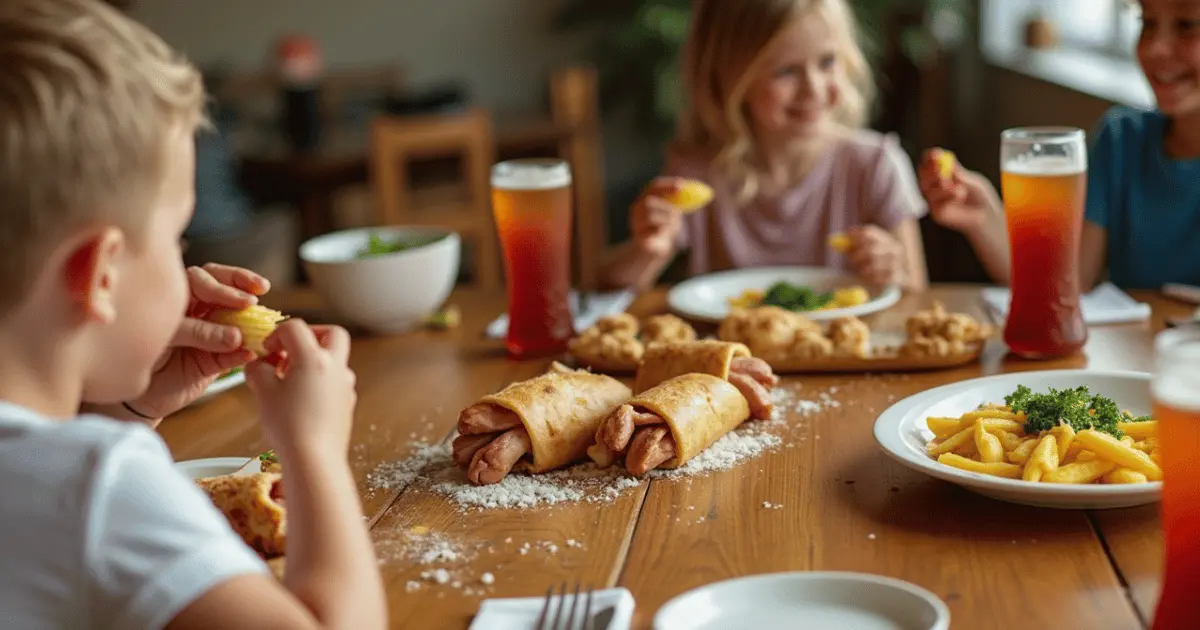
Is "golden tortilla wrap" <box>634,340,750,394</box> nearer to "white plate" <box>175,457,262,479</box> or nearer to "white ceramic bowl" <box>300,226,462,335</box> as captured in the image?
"white plate" <box>175,457,262,479</box>

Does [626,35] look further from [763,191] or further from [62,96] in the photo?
[62,96]

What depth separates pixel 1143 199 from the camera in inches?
107

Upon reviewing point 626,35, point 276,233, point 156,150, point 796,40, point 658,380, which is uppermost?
point 156,150

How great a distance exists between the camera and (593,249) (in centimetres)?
504

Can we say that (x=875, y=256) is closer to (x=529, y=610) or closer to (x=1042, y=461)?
(x=1042, y=461)

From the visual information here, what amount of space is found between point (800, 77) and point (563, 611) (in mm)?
2042

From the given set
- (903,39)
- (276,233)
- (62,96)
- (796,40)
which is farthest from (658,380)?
(903,39)

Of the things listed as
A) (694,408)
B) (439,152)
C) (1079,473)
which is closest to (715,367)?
(694,408)

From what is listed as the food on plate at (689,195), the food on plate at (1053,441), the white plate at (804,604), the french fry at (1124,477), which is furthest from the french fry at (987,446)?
the food on plate at (689,195)

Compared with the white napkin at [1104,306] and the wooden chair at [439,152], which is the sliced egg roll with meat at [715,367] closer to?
the white napkin at [1104,306]

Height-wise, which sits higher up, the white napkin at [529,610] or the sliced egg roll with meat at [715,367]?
the white napkin at [529,610]

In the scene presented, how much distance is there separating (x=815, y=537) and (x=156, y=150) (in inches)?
28.5

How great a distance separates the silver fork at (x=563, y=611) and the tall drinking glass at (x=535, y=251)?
1012 mm

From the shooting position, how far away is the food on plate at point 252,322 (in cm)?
149
